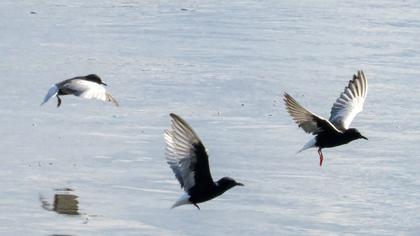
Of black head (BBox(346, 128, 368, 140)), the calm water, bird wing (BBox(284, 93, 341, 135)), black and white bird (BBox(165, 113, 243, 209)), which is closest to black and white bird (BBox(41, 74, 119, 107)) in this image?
the calm water

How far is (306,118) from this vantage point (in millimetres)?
9945

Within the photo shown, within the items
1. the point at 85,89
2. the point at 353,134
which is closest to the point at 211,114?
the point at 85,89

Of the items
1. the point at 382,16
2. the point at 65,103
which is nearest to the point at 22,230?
the point at 65,103

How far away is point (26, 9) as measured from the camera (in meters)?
19.5

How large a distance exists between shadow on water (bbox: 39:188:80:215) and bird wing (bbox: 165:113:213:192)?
137 centimetres

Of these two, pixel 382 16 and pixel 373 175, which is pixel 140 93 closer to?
pixel 373 175

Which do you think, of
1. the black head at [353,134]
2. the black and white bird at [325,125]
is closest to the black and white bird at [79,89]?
the black and white bird at [325,125]

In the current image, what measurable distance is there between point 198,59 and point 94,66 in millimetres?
1475

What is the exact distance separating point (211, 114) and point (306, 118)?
3272 millimetres

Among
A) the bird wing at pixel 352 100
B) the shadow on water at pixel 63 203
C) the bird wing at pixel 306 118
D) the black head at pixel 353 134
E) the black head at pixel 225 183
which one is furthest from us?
the bird wing at pixel 352 100

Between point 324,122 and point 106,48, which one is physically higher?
point 324,122

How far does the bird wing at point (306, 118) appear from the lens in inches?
388

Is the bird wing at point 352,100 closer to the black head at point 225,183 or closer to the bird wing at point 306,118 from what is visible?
the bird wing at point 306,118

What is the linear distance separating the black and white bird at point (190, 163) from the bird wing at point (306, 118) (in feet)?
4.70
